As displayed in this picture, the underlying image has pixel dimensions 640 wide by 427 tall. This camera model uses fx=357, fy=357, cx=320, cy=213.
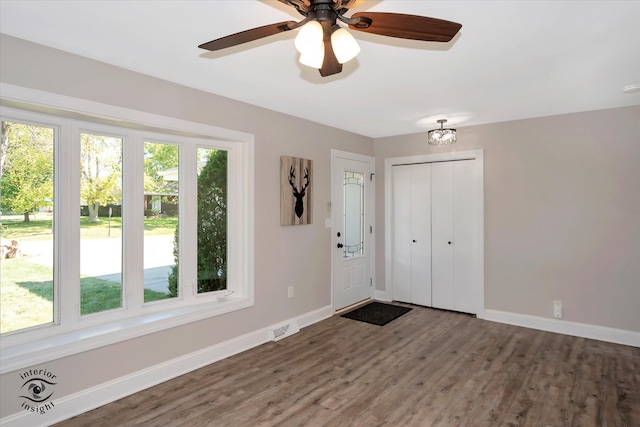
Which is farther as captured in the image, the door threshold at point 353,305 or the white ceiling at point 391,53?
the door threshold at point 353,305

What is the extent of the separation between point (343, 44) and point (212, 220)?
2388 millimetres

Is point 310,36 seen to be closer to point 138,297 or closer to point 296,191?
point 138,297

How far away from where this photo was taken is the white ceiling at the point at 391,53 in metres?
1.92

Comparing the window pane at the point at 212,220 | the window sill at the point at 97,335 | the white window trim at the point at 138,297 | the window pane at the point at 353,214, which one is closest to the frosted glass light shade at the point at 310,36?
the white window trim at the point at 138,297

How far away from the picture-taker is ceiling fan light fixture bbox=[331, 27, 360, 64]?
156 cm

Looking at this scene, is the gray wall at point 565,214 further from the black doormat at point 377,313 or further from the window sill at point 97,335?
the window sill at point 97,335

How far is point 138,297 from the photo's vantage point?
2949 millimetres

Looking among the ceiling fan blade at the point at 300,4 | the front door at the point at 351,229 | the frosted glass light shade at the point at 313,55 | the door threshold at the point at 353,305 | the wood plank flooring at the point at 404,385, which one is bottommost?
the wood plank flooring at the point at 404,385

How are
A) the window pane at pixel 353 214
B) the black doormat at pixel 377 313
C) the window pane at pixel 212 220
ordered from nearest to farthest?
the window pane at pixel 212 220 → the black doormat at pixel 377 313 → the window pane at pixel 353 214

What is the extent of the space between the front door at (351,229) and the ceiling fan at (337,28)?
3.11 meters

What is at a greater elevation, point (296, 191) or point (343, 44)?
point (343, 44)

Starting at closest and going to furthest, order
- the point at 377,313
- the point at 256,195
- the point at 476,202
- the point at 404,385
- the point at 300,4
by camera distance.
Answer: the point at 300,4 < the point at 404,385 < the point at 256,195 < the point at 476,202 < the point at 377,313

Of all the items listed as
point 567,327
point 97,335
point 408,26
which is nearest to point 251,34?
point 408,26
